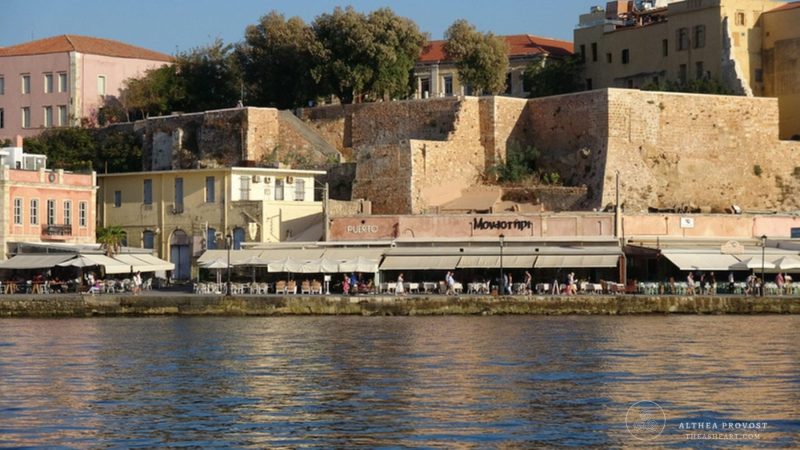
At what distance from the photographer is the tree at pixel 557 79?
2842 inches

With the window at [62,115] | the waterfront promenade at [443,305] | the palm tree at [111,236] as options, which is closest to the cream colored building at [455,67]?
the window at [62,115]

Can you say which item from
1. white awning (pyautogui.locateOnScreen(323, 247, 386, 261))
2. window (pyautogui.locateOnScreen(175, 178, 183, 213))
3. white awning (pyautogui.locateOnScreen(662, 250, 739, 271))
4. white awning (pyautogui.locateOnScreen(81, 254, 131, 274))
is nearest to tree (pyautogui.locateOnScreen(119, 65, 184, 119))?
window (pyautogui.locateOnScreen(175, 178, 183, 213))

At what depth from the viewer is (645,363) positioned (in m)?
35.0

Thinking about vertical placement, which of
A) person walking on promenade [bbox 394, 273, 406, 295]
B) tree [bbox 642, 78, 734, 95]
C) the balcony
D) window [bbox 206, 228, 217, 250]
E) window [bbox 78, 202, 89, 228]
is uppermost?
tree [bbox 642, 78, 734, 95]

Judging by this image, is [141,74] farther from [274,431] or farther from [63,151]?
[274,431]

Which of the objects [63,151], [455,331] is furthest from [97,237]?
[455,331]

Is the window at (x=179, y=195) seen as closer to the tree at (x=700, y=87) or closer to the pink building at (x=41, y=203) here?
the pink building at (x=41, y=203)

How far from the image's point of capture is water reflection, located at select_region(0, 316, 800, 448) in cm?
2617

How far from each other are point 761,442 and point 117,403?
416 inches

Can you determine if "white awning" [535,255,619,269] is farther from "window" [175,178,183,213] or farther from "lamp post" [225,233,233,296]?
"window" [175,178,183,213]

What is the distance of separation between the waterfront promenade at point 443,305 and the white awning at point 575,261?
214 cm

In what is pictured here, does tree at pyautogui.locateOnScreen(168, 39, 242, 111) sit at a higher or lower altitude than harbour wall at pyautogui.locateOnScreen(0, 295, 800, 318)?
higher

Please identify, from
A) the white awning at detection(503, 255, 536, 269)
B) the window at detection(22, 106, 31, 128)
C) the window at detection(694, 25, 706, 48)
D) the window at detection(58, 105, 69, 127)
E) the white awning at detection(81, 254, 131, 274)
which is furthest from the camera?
the window at detection(22, 106, 31, 128)

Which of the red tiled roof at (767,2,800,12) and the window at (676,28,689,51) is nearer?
the red tiled roof at (767,2,800,12)
